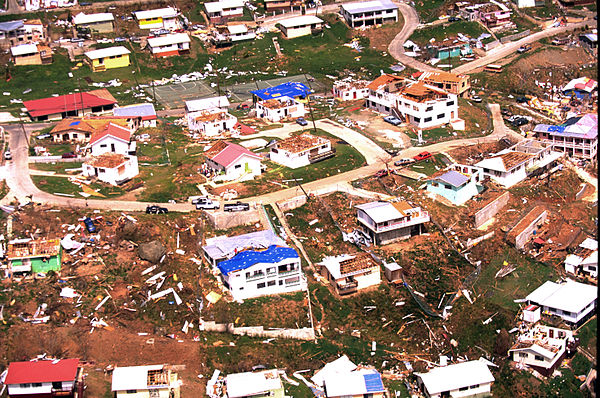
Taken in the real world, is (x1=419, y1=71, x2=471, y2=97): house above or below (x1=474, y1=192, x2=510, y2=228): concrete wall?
above

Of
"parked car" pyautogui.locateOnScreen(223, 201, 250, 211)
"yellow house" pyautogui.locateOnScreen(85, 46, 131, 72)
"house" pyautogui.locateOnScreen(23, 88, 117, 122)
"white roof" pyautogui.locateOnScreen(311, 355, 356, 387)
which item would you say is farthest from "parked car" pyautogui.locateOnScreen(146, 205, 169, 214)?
"yellow house" pyautogui.locateOnScreen(85, 46, 131, 72)

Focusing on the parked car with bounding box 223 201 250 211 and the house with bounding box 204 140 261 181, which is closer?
the parked car with bounding box 223 201 250 211

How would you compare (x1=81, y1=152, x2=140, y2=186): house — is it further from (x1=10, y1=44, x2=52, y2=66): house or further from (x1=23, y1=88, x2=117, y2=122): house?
(x1=10, y1=44, x2=52, y2=66): house

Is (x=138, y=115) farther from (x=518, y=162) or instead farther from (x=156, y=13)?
(x=518, y=162)

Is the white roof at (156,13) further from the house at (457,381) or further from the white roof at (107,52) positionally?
the house at (457,381)

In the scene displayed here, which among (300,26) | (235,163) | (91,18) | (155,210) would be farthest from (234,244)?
(91,18)

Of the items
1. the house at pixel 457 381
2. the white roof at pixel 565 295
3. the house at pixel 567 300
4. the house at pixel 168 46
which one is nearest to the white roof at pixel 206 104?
the house at pixel 168 46

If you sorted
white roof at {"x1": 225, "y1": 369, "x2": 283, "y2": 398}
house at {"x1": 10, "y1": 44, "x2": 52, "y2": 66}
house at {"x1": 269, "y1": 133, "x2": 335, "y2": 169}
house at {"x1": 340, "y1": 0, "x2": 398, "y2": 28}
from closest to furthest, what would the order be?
1. white roof at {"x1": 225, "y1": 369, "x2": 283, "y2": 398}
2. house at {"x1": 269, "y1": 133, "x2": 335, "y2": 169}
3. house at {"x1": 10, "y1": 44, "x2": 52, "y2": 66}
4. house at {"x1": 340, "y1": 0, "x2": 398, "y2": 28}

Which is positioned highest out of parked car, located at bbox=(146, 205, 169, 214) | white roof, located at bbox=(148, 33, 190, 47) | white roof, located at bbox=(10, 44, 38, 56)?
white roof, located at bbox=(10, 44, 38, 56)
